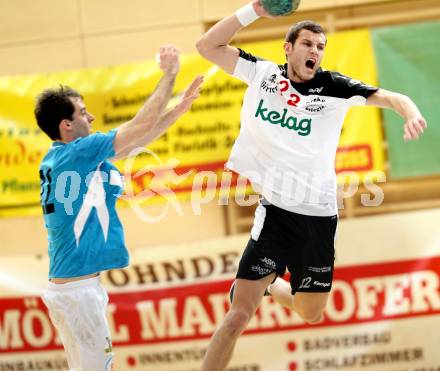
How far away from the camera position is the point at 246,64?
5.82 metres

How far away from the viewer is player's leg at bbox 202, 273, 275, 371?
17.5 ft

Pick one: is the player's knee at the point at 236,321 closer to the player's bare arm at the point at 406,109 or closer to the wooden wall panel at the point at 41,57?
the player's bare arm at the point at 406,109

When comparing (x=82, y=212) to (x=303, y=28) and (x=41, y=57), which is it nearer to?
(x=303, y=28)

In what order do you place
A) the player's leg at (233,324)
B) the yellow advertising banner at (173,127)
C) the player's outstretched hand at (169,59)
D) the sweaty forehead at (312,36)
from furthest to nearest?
the yellow advertising banner at (173,127) → the sweaty forehead at (312,36) → the player's leg at (233,324) → the player's outstretched hand at (169,59)

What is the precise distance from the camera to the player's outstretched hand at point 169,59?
505cm

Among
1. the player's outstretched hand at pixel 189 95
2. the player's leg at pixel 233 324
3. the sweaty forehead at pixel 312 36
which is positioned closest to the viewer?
the player's leg at pixel 233 324

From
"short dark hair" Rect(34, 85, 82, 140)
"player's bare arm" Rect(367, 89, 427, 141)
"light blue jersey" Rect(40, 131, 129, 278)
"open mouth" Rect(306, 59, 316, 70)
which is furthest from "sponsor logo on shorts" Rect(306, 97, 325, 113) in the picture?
"short dark hair" Rect(34, 85, 82, 140)

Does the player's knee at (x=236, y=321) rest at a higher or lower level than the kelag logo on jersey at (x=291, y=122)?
lower

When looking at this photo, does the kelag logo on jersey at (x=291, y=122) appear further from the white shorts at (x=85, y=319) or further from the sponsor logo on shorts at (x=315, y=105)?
the white shorts at (x=85, y=319)

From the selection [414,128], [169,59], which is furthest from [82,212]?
[414,128]

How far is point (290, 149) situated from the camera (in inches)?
224

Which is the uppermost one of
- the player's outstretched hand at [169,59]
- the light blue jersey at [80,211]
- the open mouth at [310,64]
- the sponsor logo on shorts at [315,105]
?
the player's outstretched hand at [169,59]

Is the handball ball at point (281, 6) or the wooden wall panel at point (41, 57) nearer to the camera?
the handball ball at point (281, 6)

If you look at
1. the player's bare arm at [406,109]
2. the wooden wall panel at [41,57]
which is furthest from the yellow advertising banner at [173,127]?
the player's bare arm at [406,109]
